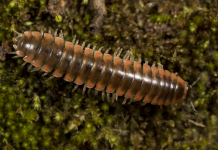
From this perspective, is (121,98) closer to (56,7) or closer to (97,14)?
(97,14)

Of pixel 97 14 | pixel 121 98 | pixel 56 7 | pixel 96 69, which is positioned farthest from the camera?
pixel 121 98

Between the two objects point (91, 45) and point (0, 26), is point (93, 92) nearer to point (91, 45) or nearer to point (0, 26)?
point (91, 45)

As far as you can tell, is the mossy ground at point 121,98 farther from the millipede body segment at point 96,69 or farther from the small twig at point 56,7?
the millipede body segment at point 96,69

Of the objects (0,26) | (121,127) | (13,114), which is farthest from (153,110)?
(0,26)

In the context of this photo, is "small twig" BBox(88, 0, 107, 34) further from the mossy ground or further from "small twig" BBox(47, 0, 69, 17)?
"small twig" BBox(47, 0, 69, 17)

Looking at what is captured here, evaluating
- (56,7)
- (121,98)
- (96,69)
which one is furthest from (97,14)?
(121,98)
